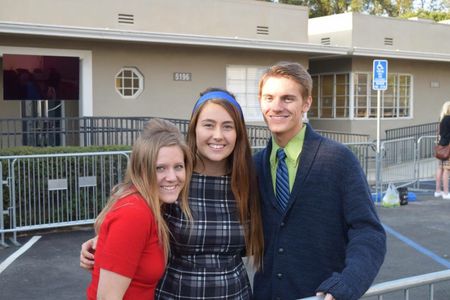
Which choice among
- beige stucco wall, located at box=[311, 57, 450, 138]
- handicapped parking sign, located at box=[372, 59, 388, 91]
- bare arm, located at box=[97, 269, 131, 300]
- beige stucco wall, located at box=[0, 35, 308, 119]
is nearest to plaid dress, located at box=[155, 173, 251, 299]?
bare arm, located at box=[97, 269, 131, 300]

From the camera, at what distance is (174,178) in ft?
7.70

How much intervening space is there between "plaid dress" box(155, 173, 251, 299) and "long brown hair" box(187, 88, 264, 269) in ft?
0.14

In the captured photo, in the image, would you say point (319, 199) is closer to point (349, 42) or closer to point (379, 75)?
point (379, 75)

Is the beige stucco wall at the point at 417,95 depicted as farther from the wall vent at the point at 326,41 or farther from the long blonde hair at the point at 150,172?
the long blonde hair at the point at 150,172

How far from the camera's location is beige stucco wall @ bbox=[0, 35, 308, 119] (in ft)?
43.9

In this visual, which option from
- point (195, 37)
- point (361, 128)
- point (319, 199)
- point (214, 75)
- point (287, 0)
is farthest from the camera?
point (287, 0)

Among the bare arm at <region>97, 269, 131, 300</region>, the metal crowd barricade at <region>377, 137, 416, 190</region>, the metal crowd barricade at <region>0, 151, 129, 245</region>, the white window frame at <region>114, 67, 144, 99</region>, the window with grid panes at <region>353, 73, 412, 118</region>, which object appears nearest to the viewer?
the bare arm at <region>97, 269, 131, 300</region>

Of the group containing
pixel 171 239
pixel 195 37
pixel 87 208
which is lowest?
pixel 87 208

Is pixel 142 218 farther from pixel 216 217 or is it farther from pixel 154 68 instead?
pixel 154 68

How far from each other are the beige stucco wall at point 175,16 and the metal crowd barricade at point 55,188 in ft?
18.3

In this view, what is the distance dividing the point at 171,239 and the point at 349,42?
1693 centimetres

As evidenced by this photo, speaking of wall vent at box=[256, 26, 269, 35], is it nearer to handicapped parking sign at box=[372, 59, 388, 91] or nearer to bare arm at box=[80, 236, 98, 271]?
handicapped parking sign at box=[372, 59, 388, 91]

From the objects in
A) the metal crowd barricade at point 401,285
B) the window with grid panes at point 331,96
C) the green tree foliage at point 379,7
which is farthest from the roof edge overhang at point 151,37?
the green tree foliage at point 379,7

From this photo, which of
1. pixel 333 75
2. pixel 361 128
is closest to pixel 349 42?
pixel 333 75
